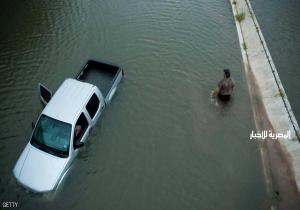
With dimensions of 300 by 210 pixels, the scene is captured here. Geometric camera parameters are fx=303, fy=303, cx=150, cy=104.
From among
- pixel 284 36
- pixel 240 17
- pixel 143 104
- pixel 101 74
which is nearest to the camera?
pixel 143 104

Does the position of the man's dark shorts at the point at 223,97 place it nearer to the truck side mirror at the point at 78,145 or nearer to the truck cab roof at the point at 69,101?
the truck cab roof at the point at 69,101

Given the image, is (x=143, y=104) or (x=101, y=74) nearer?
(x=143, y=104)

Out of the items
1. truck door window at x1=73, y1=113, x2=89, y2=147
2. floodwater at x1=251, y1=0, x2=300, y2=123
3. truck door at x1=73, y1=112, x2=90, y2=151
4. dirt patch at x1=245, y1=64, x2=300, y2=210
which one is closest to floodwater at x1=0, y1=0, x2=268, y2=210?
dirt patch at x1=245, y1=64, x2=300, y2=210

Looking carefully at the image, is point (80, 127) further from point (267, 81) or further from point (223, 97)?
point (267, 81)

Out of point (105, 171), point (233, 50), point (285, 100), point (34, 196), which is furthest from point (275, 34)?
point (34, 196)

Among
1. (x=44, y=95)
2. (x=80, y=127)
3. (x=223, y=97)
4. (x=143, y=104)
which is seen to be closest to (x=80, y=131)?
(x=80, y=127)

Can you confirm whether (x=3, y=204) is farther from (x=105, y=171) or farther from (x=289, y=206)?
(x=289, y=206)

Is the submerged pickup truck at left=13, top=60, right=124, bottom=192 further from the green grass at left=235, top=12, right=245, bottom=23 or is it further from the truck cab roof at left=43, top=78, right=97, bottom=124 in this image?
the green grass at left=235, top=12, right=245, bottom=23

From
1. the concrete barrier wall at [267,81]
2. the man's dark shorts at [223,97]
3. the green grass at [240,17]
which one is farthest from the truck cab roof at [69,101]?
the green grass at [240,17]
